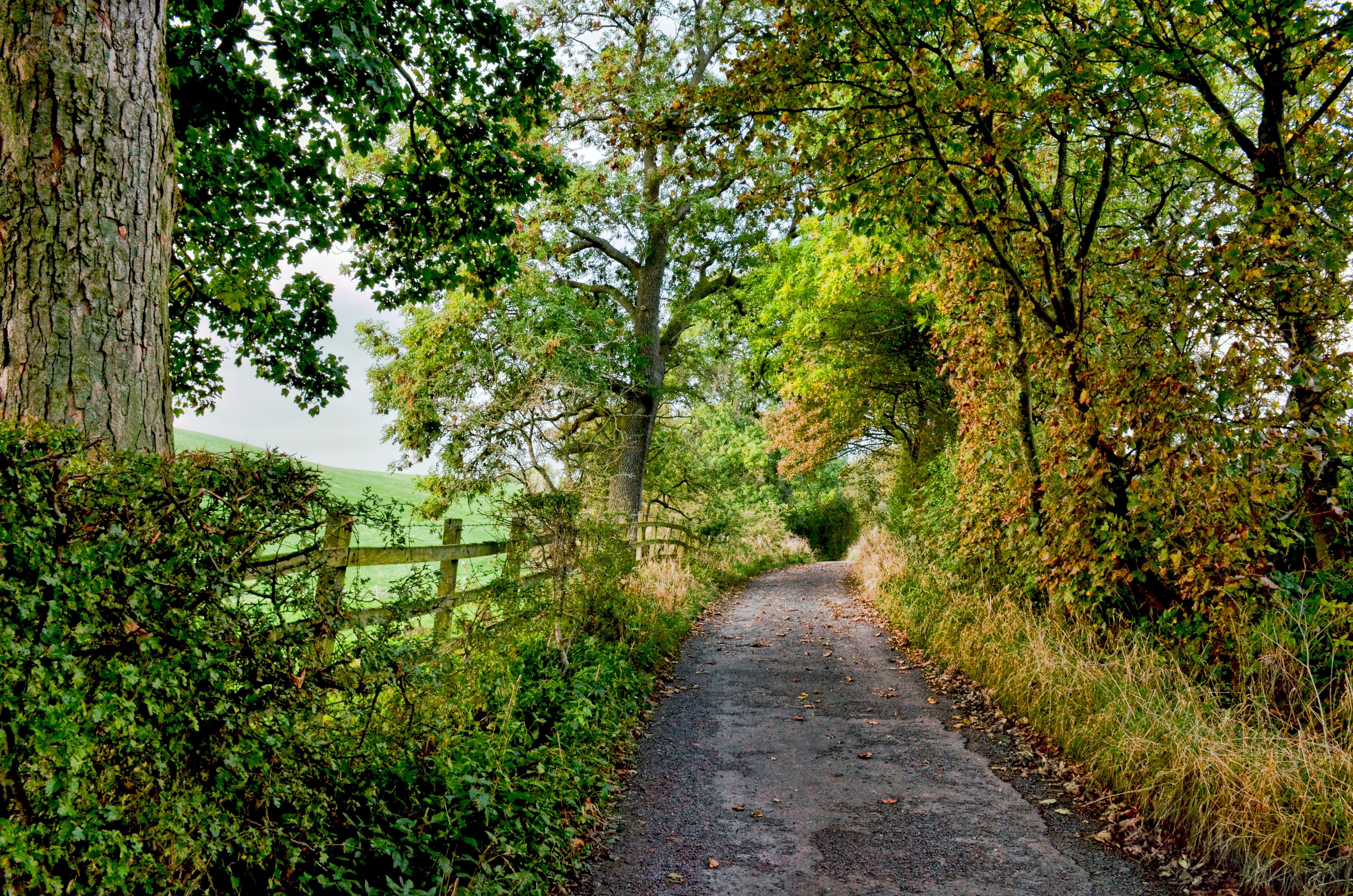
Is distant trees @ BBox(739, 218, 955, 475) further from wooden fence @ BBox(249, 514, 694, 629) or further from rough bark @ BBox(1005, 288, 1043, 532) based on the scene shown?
wooden fence @ BBox(249, 514, 694, 629)

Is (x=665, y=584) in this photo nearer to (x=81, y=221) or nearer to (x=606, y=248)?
(x=606, y=248)

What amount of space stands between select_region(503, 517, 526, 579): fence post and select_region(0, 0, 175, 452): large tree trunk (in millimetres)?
3253

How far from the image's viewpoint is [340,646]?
3244mm

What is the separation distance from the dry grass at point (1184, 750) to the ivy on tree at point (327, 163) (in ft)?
23.0

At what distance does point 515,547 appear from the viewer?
670cm

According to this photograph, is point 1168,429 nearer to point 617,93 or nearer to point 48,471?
point 48,471

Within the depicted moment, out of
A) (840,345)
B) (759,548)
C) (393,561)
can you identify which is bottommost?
(759,548)

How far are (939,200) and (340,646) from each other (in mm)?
6143

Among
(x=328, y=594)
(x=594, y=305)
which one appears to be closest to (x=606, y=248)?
(x=594, y=305)

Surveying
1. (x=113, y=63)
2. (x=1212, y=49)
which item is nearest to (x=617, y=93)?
(x=1212, y=49)

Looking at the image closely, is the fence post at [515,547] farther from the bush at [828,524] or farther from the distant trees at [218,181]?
the bush at [828,524]

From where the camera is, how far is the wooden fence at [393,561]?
313 cm

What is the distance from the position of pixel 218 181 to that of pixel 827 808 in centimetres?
736

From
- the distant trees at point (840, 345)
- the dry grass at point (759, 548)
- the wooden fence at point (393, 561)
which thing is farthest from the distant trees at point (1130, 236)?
the dry grass at point (759, 548)
